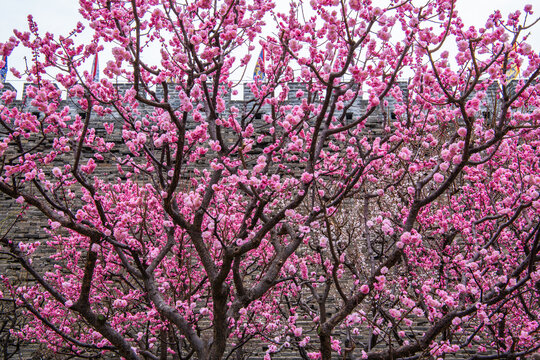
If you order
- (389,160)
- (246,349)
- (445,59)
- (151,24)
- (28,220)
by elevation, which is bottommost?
(246,349)

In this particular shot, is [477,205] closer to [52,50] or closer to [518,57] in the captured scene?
[518,57]

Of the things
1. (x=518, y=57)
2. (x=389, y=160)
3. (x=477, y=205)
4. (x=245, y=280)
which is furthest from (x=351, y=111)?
(x=518, y=57)

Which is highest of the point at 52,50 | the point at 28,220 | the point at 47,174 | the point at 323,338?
the point at 47,174

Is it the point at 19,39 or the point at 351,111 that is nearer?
the point at 19,39

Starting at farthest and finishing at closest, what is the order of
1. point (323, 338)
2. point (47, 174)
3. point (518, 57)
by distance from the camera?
point (47, 174), point (323, 338), point (518, 57)

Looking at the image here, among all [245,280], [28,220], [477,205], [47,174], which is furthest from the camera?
[47,174]

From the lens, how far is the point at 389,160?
14.9 ft

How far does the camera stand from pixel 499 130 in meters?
3.17

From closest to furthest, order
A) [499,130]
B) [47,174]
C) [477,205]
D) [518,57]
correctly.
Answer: [499,130], [518,57], [477,205], [47,174]

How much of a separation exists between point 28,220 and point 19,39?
19.8ft

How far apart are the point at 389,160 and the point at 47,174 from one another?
770 centimetres

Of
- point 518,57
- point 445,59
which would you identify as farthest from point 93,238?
point 518,57

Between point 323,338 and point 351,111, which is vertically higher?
point 351,111

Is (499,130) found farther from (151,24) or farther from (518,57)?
(151,24)
